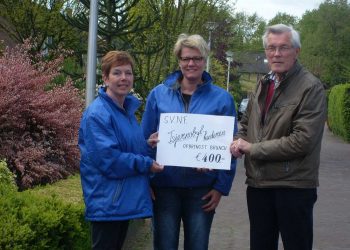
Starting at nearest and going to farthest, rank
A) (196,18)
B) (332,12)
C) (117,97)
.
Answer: (117,97) → (196,18) → (332,12)

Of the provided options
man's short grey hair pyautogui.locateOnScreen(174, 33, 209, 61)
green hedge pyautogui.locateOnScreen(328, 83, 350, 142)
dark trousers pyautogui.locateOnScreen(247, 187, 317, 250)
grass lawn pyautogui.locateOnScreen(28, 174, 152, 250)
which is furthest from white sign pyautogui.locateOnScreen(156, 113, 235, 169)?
green hedge pyautogui.locateOnScreen(328, 83, 350, 142)

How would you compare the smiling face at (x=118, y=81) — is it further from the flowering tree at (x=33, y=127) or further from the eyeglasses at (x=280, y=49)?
the flowering tree at (x=33, y=127)

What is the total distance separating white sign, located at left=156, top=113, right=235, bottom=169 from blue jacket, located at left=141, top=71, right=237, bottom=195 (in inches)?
2.7

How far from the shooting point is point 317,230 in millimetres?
7961

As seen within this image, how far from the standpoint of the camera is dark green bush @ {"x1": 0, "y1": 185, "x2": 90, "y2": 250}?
12.0ft

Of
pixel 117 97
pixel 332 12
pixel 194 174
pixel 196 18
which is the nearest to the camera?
pixel 117 97

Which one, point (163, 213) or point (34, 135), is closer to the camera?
point (163, 213)

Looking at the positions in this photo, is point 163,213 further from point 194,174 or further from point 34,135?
point 34,135

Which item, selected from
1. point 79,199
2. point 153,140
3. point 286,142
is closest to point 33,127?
point 79,199

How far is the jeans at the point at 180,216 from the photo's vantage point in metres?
4.17

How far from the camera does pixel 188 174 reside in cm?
416

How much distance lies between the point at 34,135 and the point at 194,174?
3833 millimetres

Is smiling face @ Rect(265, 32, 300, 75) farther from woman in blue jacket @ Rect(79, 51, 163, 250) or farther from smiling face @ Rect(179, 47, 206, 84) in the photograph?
woman in blue jacket @ Rect(79, 51, 163, 250)

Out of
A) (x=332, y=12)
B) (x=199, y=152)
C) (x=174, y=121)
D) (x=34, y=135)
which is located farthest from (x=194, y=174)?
(x=332, y=12)
